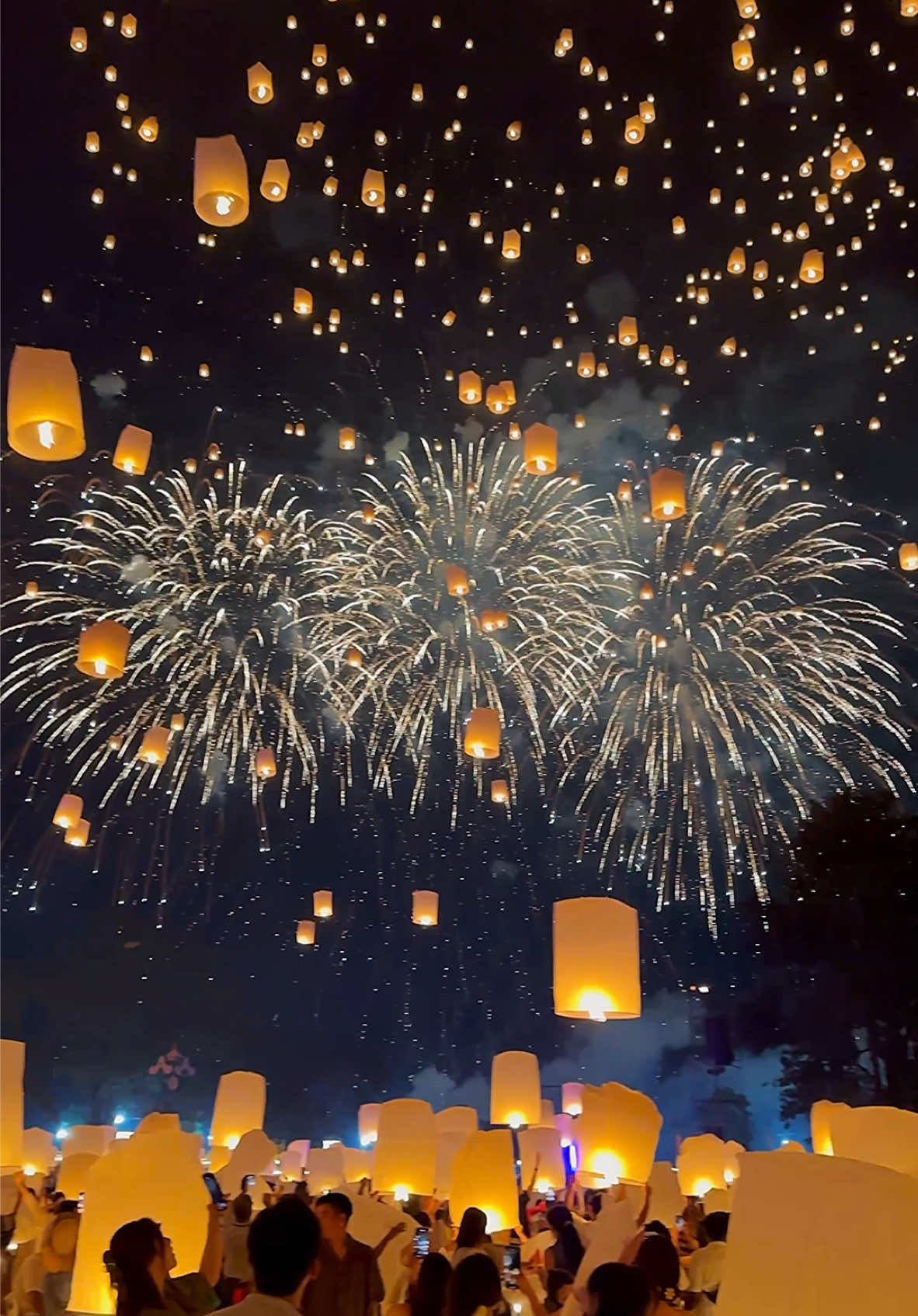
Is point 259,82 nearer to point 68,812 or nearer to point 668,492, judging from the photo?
point 668,492

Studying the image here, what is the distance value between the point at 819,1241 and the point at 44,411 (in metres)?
4.11

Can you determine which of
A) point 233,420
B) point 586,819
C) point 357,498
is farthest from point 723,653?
point 586,819

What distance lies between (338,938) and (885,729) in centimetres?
971

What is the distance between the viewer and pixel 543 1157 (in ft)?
37.8

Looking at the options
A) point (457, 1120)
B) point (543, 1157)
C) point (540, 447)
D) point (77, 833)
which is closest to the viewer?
point (540, 447)

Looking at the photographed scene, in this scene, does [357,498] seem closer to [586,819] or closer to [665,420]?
[665,420]

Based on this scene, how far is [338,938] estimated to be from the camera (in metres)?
21.6

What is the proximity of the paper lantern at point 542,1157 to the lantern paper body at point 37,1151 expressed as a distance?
496cm

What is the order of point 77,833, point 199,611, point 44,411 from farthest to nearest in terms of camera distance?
1. point 199,611
2. point 77,833
3. point 44,411

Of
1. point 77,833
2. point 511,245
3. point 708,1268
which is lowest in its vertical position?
point 708,1268

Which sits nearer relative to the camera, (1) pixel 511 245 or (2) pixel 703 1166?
(1) pixel 511 245

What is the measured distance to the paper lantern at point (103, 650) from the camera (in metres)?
7.34

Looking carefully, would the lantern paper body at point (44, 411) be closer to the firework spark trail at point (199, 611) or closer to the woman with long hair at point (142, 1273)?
the woman with long hair at point (142, 1273)

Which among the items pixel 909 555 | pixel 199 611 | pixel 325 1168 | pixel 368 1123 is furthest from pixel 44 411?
pixel 368 1123
